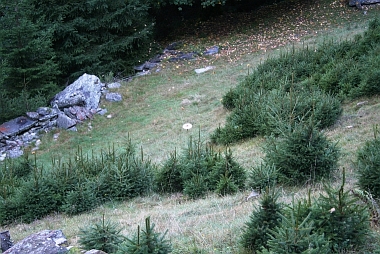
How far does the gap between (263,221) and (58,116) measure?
13.0m

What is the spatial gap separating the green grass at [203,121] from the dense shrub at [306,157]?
34 cm

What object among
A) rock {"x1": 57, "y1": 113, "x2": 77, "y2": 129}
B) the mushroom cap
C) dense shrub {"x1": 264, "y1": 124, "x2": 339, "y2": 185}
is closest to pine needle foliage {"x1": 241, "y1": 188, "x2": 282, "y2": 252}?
dense shrub {"x1": 264, "y1": 124, "x2": 339, "y2": 185}

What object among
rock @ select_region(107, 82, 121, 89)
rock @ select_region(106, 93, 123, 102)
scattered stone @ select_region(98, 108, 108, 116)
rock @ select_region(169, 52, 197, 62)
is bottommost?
scattered stone @ select_region(98, 108, 108, 116)

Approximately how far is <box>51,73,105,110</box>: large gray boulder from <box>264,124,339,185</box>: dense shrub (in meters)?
11.0

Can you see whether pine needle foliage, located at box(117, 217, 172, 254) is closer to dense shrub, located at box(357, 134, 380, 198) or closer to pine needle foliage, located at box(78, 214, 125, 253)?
pine needle foliage, located at box(78, 214, 125, 253)

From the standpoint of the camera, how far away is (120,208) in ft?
28.5

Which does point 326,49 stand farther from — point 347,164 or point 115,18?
point 115,18

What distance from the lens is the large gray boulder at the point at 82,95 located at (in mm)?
17406

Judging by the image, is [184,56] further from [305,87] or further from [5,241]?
[5,241]

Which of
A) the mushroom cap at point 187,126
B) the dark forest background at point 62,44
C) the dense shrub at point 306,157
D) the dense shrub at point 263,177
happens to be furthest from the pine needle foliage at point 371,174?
the dark forest background at point 62,44

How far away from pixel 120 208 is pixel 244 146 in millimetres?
4061

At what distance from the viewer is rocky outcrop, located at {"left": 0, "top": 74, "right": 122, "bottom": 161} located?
617 inches

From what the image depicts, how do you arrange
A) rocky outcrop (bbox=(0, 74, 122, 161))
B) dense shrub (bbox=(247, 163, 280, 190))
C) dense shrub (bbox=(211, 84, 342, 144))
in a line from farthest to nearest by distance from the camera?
rocky outcrop (bbox=(0, 74, 122, 161)), dense shrub (bbox=(211, 84, 342, 144)), dense shrub (bbox=(247, 163, 280, 190))

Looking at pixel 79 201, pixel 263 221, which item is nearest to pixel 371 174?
pixel 263 221
